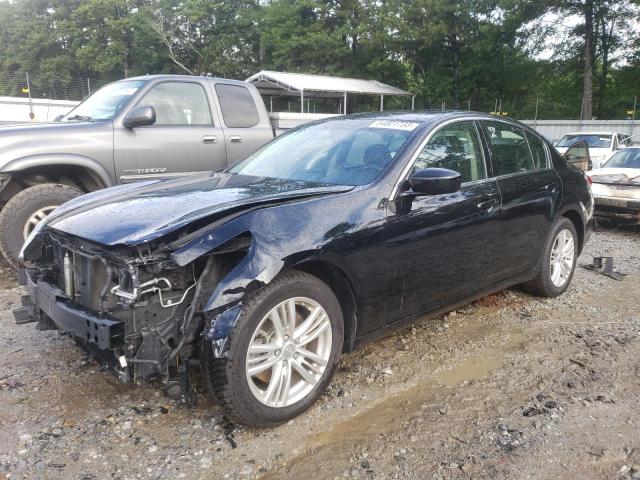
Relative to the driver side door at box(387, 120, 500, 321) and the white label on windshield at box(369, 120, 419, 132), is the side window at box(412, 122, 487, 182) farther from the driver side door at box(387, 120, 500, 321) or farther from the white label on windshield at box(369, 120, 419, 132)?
the white label on windshield at box(369, 120, 419, 132)

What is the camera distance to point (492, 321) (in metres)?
4.27

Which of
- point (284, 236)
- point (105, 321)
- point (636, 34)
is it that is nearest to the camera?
point (105, 321)

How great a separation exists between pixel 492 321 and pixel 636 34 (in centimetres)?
3500

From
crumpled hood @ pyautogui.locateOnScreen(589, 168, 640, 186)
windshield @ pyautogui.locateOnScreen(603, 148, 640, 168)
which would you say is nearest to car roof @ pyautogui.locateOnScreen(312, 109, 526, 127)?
crumpled hood @ pyautogui.locateOnScreen(589, 168, 640, 186)

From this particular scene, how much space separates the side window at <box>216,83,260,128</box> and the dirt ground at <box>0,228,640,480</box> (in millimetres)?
3373

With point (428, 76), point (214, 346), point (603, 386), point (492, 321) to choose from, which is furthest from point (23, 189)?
point (428, 76)

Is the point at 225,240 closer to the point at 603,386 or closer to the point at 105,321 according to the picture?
the point at 105,321

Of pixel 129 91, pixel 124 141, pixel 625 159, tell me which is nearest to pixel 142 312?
pixel 124 141

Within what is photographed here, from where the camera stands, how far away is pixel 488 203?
147 inches

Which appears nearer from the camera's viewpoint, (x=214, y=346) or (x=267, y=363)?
(x=214, y=346)

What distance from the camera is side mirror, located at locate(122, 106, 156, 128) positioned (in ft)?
17.0

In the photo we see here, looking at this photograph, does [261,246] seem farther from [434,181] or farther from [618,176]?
[618,176]

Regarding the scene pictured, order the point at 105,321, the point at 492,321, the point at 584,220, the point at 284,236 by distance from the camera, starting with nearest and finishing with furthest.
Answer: the point at 105,321
the point at 284,236
the point at 492,321
the point at 584,220

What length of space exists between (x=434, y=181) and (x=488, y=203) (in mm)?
934
